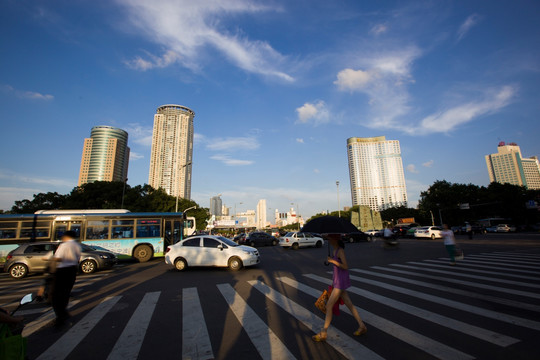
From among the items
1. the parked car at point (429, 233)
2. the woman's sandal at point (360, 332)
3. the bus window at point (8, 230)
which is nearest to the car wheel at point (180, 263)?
the woman's sandal at point (360, 332)

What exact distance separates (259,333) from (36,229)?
16.7 metres

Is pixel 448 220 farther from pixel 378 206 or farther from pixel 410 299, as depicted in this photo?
pixel 378 206

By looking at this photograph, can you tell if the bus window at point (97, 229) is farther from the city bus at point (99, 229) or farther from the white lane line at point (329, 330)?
the white lane line at point (329, 330)

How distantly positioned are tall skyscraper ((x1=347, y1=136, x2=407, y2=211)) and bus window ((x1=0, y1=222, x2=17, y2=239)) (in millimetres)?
154091

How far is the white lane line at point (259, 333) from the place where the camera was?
3654 millimetres

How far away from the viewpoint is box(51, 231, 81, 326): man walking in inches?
209

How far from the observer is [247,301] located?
20.6 feet

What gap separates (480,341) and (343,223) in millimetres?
3690

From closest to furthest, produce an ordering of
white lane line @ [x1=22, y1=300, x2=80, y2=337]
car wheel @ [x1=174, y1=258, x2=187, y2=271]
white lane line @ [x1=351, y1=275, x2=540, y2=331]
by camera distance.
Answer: white lane line @ [x1=351, y1=275, x2=540, y2=331], white lane line @ [x1=22, y1=300, x2=80, y2=337], car wheel @ [x1=174, y1=258, x2=187, y2=271]

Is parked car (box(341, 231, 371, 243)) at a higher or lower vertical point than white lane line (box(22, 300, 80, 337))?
higher

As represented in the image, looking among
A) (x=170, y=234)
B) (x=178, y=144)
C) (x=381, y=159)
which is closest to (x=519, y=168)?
(x=381, y=159)

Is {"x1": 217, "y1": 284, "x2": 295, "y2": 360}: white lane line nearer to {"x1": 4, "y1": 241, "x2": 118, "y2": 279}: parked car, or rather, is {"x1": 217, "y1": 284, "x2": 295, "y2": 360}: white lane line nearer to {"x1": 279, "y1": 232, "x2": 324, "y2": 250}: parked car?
{"x1": 4, "y1": 241, "x2": 118, "y2": 279}: parked car

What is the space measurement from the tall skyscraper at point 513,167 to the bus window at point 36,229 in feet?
719

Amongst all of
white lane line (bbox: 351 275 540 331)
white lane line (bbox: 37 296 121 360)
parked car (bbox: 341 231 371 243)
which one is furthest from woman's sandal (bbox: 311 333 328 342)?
parked car (bbox: 341 231 371 243)
